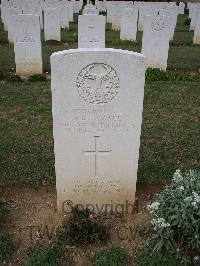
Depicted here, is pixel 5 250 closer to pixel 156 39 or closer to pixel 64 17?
pixel 156 39

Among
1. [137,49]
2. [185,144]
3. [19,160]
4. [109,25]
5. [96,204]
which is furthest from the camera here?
[109,25]

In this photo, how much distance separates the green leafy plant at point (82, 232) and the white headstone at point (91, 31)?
7.53 m

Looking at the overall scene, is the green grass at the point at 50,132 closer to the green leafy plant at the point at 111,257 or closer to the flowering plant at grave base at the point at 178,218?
the flowering plant at grave base at the point at 178,218

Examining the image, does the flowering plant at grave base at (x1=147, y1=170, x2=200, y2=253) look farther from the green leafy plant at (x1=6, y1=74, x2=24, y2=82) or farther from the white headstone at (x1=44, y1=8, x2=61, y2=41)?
the white headstone at (x1=44, y1=8, x2=61, y2=41)

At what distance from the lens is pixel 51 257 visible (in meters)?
4.14

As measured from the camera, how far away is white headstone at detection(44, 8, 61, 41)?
51.9 feet

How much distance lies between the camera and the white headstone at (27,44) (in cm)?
1055

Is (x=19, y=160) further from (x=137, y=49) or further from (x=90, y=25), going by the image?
(x=137, y=49)

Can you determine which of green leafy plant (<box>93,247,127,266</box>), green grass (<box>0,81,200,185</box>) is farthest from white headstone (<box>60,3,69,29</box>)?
green leafy plant (<box>93,247,127,266</box>)

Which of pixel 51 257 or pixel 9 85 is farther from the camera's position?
pixel 9 85

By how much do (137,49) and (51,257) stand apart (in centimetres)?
1237

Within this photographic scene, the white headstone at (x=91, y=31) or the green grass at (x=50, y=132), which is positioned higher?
the white headstone at (x=91, y=31)

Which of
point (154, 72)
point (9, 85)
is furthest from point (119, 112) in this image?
point (154, 72)

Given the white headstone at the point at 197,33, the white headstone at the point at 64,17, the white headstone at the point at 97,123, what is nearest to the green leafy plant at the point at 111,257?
the white headstone at the point at 97,123
